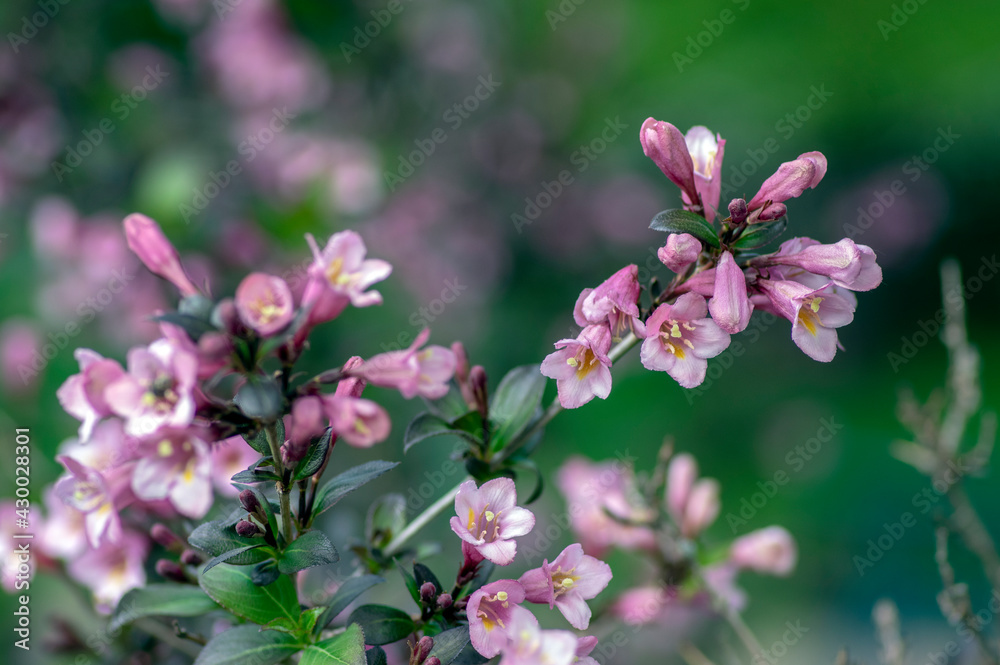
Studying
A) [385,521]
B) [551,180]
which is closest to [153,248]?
[385,521]

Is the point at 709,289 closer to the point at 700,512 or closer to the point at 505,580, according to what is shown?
the point at 505,580

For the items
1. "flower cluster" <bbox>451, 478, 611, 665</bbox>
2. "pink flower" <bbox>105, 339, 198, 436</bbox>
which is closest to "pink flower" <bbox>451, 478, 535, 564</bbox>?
"flower cluster" <bbox>451, 478, 611, 665</bbox>

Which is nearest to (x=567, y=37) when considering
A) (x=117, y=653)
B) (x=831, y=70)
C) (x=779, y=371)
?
(x=831, y=70)

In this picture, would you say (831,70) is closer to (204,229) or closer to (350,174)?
(350,174)

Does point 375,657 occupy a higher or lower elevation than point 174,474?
lower

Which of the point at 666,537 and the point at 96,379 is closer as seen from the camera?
the point at 96,379

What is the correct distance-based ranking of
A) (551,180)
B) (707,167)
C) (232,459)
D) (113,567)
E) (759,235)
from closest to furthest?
(759,235) < (707,167) < (113,567) < (232,459) < (551,180)
